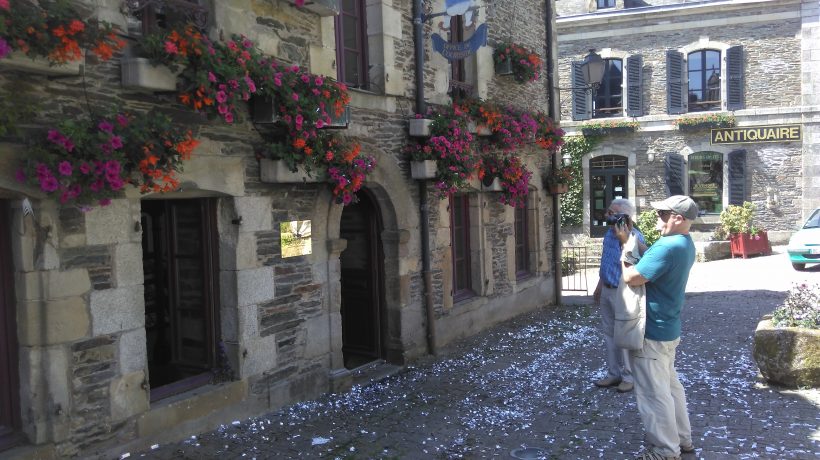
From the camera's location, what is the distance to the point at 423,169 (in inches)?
297

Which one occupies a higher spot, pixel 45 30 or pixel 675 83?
pixel 675 83

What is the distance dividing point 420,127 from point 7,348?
461 cm

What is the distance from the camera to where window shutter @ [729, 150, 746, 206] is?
19844 millimetres

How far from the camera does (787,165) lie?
1952 centimetres

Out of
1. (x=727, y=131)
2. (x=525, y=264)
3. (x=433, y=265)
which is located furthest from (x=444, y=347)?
(x=727, y=131)

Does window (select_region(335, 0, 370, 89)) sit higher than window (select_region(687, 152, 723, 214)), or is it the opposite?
window (select_region(335, 0, 370, 89))

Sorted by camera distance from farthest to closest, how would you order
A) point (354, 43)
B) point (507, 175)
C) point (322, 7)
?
point (507, 175)
point (354, 43)
point (322, 7)

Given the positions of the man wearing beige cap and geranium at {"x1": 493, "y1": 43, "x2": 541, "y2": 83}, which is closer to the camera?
the man wearing beige cap

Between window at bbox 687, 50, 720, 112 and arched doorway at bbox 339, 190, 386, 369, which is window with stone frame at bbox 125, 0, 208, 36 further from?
window at bbox 687, 50, 720, 112

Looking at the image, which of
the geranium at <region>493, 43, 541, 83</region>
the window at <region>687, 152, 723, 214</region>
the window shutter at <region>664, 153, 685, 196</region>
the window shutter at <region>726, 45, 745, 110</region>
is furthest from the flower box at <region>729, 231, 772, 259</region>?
the geranium at <region>493, 43, 541, 83</region>

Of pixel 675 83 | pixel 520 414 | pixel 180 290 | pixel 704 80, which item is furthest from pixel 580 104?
pixel 180 290

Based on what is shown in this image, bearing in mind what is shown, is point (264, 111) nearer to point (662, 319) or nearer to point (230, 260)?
point (230, 260)

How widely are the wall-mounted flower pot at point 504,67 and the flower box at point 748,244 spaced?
11131mm

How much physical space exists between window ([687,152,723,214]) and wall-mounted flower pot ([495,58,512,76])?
12.8 metres
